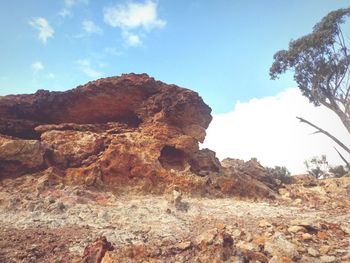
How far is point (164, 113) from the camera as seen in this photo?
13609 millimetres

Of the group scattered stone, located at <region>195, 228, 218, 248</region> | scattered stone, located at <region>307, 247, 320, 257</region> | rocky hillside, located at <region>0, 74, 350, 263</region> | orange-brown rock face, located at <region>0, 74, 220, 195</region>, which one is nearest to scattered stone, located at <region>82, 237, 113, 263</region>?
rocky hillside, located at <region>0, 74, 350, 263</region>

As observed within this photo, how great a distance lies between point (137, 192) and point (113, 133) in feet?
11.0

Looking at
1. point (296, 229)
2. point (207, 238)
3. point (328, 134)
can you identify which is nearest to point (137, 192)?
point (207, 238)

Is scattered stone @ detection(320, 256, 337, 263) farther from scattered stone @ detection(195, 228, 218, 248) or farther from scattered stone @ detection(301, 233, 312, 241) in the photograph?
scattered stone @ detection(195, 228, 218, 248)

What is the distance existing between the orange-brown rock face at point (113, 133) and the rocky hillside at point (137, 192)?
45 millimetres

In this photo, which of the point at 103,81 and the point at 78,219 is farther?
the point at 103,81

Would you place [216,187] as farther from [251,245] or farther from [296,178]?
[296,178]

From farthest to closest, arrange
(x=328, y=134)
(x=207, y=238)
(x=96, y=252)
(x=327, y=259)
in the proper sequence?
(x=328, y=134) < (x=207, y=238) < (x=327, y=259) < (x=96, y=252)

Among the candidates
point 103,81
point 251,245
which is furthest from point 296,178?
point 251,245

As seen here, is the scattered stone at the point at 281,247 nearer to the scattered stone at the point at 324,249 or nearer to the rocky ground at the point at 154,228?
the rocky ground at the point at 154,228

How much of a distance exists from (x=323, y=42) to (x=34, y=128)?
55.8 ft

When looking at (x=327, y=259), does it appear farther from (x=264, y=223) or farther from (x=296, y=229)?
(x=264, y=223)

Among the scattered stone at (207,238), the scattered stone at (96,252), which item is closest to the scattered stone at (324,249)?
the scattered stone at (207,238)

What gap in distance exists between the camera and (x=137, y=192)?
11.0m
